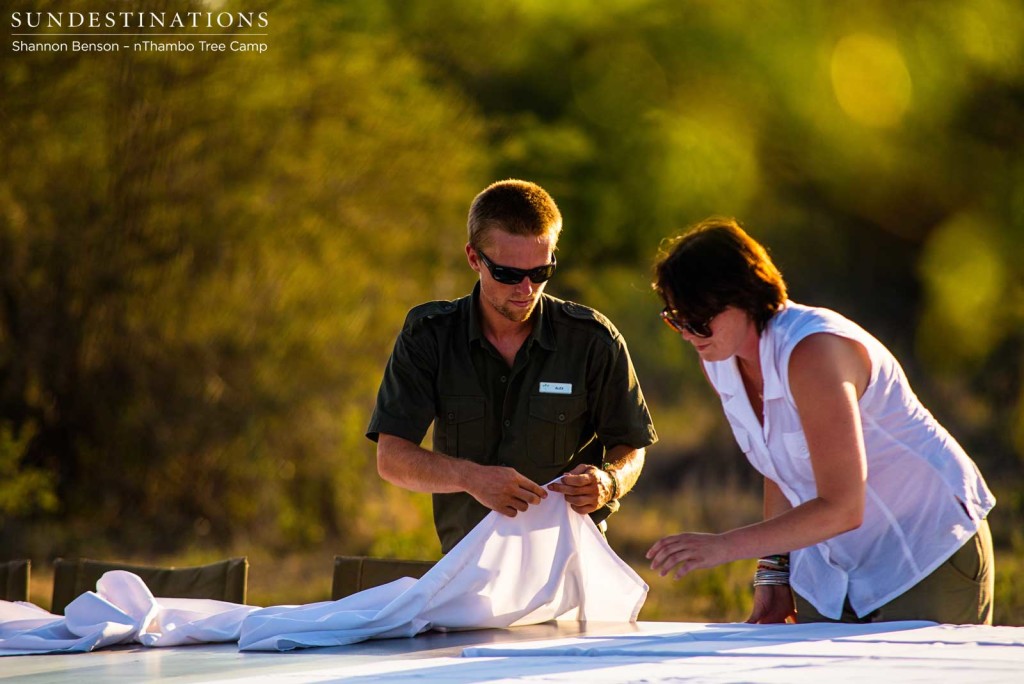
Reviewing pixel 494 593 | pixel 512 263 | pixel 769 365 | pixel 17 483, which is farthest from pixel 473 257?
pixel 17 483

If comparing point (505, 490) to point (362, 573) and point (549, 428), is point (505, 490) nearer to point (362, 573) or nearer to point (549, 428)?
point (549, 428)

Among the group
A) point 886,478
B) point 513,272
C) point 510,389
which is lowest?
point 886,478

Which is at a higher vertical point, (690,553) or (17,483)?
(17,483)

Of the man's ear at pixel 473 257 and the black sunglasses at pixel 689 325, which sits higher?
the man's ear at pixel 473 257

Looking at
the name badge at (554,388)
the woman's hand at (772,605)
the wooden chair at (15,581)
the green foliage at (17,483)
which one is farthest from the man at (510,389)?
the green foliage at (17,483)

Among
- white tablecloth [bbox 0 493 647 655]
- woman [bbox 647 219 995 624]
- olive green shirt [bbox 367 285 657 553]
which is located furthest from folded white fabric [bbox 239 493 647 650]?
woman [bbox 647 219 995 624]

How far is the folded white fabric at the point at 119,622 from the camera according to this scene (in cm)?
244

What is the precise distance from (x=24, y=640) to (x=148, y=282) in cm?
594

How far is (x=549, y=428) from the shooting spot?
3008 mm

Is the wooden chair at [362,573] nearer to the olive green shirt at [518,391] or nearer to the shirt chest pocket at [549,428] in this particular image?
the olive green shirt at [518,391]

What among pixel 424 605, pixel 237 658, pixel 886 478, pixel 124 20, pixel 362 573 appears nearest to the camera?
pixel 237 658

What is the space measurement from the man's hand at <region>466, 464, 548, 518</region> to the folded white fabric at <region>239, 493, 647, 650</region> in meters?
0.04

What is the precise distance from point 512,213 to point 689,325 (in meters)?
0.69

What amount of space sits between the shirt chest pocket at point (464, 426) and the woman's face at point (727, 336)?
80 cm
